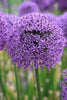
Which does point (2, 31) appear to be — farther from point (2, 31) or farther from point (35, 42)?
point (35, 42)

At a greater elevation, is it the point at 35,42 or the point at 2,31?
the point at 2,31

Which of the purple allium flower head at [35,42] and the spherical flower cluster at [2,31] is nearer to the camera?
the purple allium flower head at [35,42]

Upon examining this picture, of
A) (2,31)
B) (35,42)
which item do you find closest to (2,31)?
(2,31)

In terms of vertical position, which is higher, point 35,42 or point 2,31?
point 2,31

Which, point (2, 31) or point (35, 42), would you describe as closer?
point (35, 42)

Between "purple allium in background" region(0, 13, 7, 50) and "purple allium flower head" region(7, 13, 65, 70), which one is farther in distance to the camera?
"purple allium in background" region(0, 13, 7, 50)

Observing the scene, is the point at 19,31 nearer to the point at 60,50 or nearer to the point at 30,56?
the point at 30,56

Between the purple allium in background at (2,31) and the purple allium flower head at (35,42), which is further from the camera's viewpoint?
the purple allium in background at (2,31)

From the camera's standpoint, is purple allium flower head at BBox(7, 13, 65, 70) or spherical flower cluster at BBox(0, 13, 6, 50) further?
spherical flower cluster at BBox(0, 13, 6, 50)
